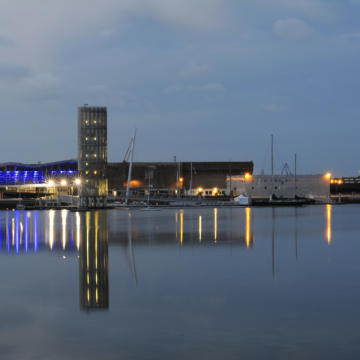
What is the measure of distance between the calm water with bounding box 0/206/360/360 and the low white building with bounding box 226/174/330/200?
91160 millimetres

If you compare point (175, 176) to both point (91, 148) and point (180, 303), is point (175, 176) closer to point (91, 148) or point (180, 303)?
point (91, 148)

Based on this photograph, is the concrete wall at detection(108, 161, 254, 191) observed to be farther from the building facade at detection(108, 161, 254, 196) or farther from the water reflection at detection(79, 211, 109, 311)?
the water reflection at detection(79, 211, 109, 311)

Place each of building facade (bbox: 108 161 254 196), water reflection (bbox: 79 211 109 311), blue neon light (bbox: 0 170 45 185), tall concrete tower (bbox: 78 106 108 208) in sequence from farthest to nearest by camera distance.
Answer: blue neon light (bbox: 0 170 45 185), building facade (bbox: 108 161 254 196), tall concrete tower (bbox: 78 106 108 208), water reflection (bbox: 79 211 109 311)

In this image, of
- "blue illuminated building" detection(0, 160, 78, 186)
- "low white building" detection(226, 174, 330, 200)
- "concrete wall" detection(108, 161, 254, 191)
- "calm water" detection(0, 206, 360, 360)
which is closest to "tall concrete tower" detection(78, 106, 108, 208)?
"low white building" detection(226, 174, 330, 200)

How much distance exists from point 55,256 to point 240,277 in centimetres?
944

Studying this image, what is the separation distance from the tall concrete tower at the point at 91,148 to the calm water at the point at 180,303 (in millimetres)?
63584

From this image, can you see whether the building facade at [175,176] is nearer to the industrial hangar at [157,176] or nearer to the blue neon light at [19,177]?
the industrial hangar at [157,176]

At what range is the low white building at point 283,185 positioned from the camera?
11888 centimetres

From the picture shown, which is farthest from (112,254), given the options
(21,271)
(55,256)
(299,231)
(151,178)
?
(151,178)

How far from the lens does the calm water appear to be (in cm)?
1102

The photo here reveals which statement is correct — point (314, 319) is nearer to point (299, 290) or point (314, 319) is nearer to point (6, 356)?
point (299, 290)

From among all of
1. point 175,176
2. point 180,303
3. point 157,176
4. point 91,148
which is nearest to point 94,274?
point 180,303

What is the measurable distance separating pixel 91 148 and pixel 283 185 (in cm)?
4443

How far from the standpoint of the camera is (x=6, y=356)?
10.5 meters
